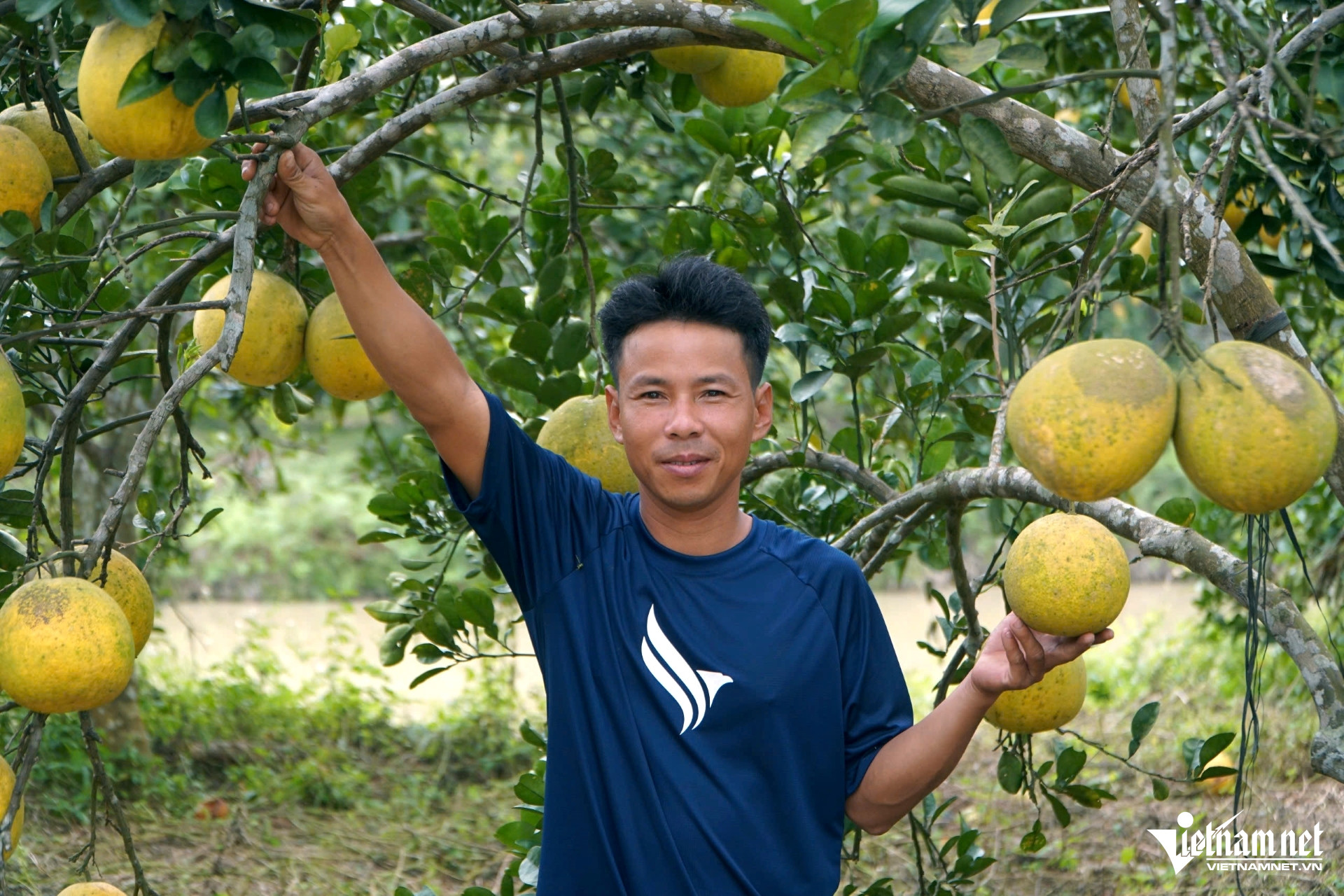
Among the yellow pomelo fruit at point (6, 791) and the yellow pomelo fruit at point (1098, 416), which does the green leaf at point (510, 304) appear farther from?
the yellow pomelo fruit at point (1098, 416)

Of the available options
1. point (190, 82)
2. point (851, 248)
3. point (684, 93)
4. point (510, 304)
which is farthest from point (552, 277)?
point (190, 82)

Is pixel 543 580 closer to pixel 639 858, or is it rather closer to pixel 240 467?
pixel 639 858

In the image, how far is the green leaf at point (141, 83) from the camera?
1111 mm

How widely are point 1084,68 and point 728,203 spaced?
3.31ft

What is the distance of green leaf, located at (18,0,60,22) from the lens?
41.8 inches

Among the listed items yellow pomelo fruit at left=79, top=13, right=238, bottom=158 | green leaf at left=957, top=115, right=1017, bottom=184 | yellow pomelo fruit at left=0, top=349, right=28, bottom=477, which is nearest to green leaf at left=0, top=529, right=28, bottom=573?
yellow pomelo fruit at left=0, top=349, right=28, bottom=477

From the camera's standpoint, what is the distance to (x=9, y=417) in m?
1.26

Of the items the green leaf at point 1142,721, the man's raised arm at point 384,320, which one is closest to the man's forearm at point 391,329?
the man's raised arm at point 384,320

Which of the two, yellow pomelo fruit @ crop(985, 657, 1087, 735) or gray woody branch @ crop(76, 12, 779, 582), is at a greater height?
gray woody branch @ crop(76, 12, 779, 582)

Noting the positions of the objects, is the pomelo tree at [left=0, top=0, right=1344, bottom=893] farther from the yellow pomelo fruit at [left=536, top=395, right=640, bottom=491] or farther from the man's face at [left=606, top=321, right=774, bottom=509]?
the man's face at [left=606, top=321, right=774, bottom=509]

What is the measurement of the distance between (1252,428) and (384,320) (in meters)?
0.97

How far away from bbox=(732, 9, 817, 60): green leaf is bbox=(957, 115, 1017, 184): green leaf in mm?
222

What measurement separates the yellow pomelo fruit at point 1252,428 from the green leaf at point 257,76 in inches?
33.7

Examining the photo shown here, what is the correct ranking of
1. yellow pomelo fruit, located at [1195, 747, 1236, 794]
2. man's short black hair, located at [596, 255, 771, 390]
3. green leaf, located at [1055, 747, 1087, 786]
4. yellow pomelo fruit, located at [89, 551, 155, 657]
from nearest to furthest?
1. yellow pomelo fruit, located at [89, 551, 155, 657]
2. man's short black hair, located at [596, 255, 771, 390]
3. green leaf, located at [1055, 747, 1087, 786]
4. yellow pomelo fruit, located at [1195, 747, 1236, 794]
